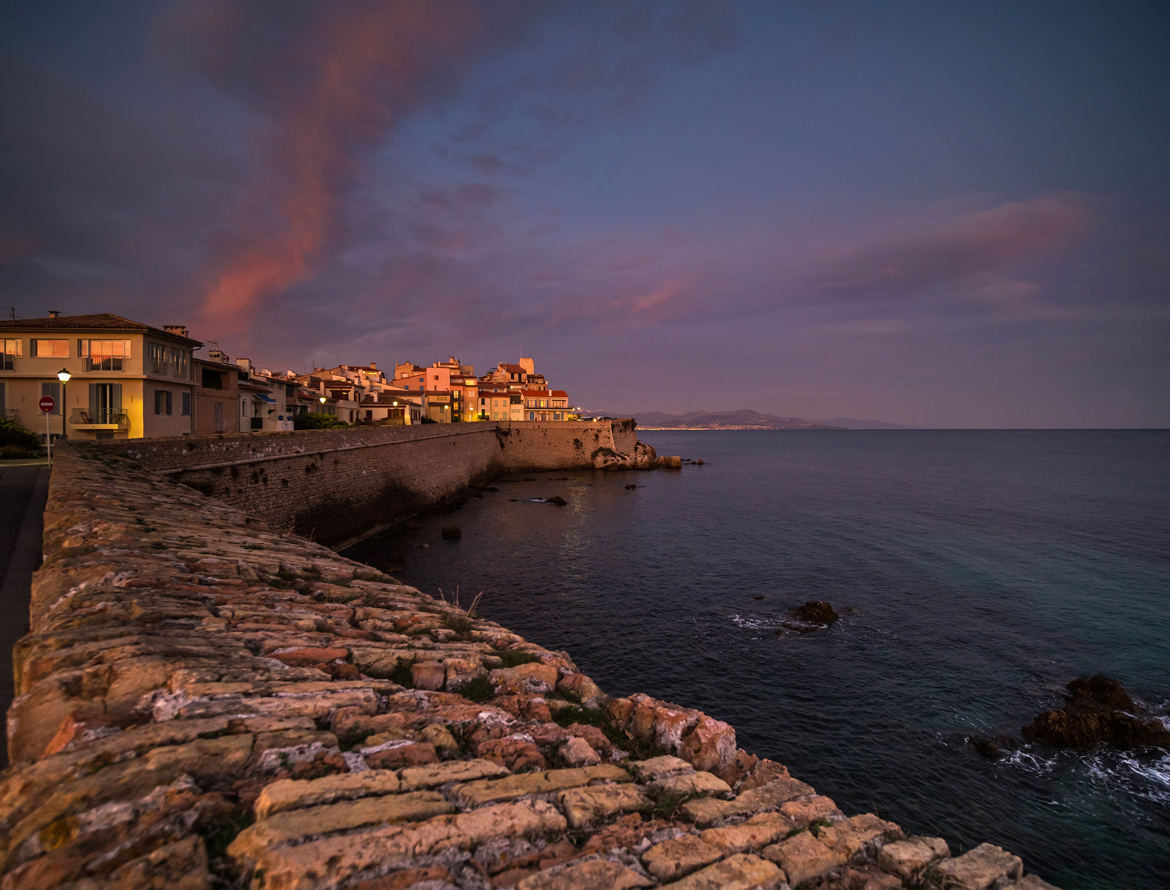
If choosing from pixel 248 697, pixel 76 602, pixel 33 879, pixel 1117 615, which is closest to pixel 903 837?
pixel 248 697

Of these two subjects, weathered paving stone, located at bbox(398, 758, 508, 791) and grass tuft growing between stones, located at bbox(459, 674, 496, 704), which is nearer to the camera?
weathered paving stone, located at bbox(398, 758, 508, 791)

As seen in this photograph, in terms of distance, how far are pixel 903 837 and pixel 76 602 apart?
627 centimetres

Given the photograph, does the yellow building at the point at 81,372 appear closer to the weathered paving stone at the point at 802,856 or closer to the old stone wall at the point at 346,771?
the old stone wall at the point at 346,771

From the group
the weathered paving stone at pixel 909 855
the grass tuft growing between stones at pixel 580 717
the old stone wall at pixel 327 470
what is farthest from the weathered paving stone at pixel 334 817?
the old stone wall at pixel 327 470

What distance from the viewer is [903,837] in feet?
12.8

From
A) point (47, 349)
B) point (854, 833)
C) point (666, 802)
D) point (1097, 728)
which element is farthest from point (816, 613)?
point (47, 349)

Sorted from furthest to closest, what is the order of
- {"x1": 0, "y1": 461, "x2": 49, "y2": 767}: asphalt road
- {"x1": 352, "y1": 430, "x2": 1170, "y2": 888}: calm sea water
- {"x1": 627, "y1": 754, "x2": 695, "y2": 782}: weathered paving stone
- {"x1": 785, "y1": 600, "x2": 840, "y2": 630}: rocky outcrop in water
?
{"x1": 785, "y1": 600, "x2": 840, "y2": 630}: rocky outcrop in water, {"x1": 352, "y1": 430, "x2": 1170, "y2": 888}: calm sea water, {"x1": 0, "y1": 461, "x2": 49, "y2": 767}: asphalt road, {"x1": 627, "y1": 754, "x2": 695, "y2": 782}: weathered paving stone

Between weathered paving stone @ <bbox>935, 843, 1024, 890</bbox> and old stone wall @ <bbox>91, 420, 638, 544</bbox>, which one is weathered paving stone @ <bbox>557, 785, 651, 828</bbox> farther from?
old stone wall @ <bbox>91, 420, 638, 544</bbox>

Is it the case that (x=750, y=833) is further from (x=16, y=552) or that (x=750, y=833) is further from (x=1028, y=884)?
(x=16, y=552)

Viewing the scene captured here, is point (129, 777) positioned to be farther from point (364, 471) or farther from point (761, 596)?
point (364, 471)

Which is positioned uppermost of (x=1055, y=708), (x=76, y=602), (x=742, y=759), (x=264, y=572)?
(x=76, y=602)

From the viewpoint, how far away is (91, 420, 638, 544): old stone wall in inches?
700

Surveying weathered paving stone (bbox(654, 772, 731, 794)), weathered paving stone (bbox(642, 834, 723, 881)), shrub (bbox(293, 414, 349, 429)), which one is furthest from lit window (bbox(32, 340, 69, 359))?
A: weathered paving stone (bbox(642, 834, 723, 881))

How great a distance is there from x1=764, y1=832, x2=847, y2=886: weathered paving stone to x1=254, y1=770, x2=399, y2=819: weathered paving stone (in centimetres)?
231
